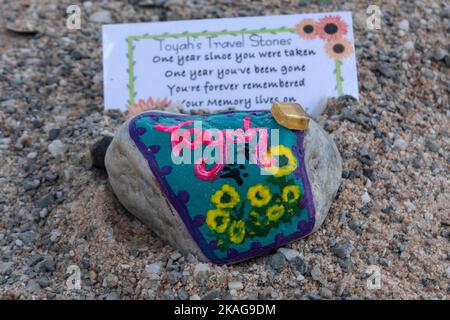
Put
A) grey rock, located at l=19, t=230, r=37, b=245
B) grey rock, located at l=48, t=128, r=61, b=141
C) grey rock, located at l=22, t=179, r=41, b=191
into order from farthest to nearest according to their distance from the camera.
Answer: grey rock, located at l=48, t=128, r=61, b=141 → grey rock, located at l=22, t=179, r=41, b=191 → grey rock, located at l=19, t=230, r=37, b=245

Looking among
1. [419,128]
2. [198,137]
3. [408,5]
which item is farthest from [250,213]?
[408,5]

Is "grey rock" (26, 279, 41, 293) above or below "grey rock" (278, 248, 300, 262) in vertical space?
below

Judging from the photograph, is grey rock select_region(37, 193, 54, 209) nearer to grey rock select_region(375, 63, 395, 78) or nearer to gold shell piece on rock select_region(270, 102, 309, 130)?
gold shell piece on rock select_region(270, 102, 309, 130)

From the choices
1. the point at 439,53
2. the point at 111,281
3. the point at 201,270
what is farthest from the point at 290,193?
the point at 439,53

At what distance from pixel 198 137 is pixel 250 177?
16 centimetres

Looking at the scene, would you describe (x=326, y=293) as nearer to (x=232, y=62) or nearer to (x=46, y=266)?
(x=46, y=266)

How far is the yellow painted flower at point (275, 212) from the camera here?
1.75 metres

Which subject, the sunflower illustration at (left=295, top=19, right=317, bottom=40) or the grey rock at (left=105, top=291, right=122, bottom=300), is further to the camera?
the sunflower illustration at (left=295, top=19, right=317, bottom=40)

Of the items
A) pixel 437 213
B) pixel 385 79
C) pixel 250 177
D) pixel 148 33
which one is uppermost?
pixel 148 33

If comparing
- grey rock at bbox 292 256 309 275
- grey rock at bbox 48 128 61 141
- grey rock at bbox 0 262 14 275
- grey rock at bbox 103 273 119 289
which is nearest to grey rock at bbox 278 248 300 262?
grey rock at bbox 292 256 309 275

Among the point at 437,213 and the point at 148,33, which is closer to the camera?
the point at 437,213

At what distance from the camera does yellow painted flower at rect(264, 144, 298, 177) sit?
175 centimetres
